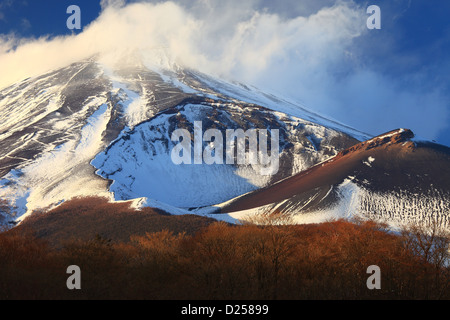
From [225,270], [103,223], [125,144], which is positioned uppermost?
[125,144]

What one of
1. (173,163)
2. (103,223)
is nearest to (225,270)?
(103,223)

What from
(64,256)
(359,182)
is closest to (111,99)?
(359,182)

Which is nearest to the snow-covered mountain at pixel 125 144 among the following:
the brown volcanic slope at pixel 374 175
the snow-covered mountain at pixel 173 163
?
the snow-covered mountain at pixel 173 163

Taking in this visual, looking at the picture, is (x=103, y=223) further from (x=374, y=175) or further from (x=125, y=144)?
(x=374, y=175)

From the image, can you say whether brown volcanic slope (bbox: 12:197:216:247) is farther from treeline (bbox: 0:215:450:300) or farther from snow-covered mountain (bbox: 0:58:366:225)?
treeline (bbox: 0:215:450:300)

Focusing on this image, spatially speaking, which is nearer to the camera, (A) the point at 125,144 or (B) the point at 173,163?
(A) the point at 125,144

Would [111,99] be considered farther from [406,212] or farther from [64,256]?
[64,256]
